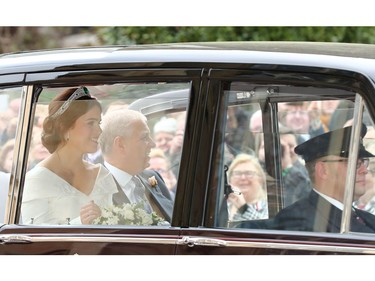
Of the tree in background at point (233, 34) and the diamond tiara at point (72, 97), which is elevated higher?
the tree in background at point (233, 34)

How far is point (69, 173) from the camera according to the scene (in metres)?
3.78

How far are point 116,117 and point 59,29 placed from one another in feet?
34.1

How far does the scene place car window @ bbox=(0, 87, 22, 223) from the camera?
12.4ft

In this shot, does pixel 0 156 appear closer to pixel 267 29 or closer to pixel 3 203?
pixel 3 203

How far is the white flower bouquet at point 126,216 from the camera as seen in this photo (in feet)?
11.8

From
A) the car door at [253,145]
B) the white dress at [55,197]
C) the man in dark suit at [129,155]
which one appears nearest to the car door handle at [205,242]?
the car door at [253,145]

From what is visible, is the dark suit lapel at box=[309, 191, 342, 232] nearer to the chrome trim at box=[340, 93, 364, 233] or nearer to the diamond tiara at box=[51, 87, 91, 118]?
the chrome trim at box=[340, 93, 364, 233]

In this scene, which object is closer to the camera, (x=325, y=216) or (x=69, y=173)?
(x=325, y=216)

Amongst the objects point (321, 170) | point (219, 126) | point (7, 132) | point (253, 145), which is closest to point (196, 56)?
point (219, 126)

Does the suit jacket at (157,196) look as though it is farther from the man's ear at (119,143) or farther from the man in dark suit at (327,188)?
the man in dark suit at (327,188)

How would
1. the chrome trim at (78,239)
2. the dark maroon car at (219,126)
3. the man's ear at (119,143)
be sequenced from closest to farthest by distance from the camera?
the dark maroon car at (219,126)
the chrome trim at (78,239)
the man's ear at (119,143)

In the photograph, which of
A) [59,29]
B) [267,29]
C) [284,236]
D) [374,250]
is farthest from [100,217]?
[59,29]

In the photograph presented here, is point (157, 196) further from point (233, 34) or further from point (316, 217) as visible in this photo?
point (233, 34)

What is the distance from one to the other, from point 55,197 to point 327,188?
106 centimetres
